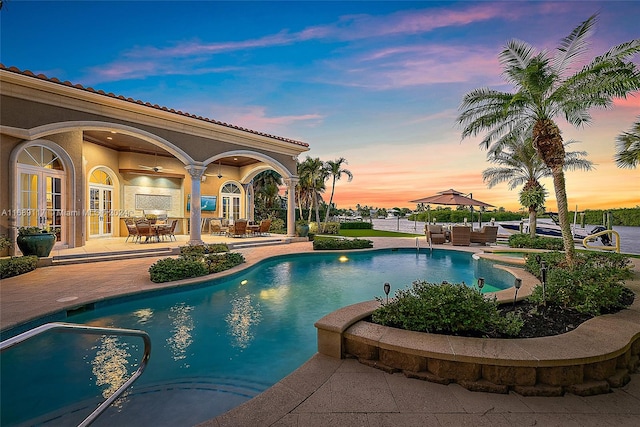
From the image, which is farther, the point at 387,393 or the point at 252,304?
the point at 252,304

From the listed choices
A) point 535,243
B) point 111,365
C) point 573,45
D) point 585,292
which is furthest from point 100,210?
point 535,243

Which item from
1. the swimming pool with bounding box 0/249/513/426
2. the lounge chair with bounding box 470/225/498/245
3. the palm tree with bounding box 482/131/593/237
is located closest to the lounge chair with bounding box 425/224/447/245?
the lounge chair with bounding box 470/225/498/245

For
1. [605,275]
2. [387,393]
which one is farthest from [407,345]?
[605,275]

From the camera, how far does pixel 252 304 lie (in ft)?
20.6

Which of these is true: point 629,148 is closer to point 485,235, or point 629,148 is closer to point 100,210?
point 485,235

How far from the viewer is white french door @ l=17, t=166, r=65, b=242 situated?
30.6 ft

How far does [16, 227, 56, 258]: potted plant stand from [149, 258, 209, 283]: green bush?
13.6 feet

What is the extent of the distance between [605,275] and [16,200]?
14.0 metres

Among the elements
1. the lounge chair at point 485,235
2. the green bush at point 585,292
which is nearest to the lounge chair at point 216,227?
the lounge chair at point 485,235

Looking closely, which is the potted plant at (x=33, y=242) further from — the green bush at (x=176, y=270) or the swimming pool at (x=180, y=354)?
the swimming pool at (x=180, y=354)

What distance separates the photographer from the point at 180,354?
163 inches

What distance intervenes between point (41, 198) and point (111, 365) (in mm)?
9413

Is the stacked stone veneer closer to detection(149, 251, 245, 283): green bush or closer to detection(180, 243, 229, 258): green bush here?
detection(149, 251, 245, 283): green bush

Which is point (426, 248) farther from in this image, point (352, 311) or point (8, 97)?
point (8, 97)
